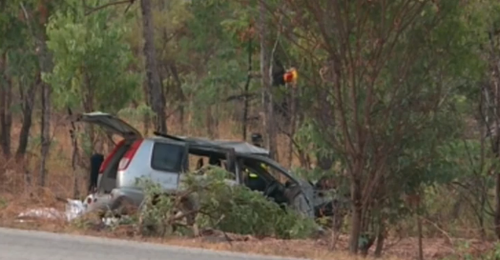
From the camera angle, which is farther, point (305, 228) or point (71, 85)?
point (71, 85)

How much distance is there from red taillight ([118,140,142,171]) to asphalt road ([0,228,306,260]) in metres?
3.91

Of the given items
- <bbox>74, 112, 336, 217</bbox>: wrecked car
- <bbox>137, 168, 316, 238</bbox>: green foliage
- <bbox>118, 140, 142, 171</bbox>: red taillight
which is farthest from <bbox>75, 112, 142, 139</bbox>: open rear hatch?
<bbox>137, 168, 316, 238</bbox>: green foliage

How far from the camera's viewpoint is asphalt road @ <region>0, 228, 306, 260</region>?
10242mm

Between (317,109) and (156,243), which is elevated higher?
(317,109)

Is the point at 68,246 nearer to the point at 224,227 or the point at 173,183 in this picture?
the point at 224,227

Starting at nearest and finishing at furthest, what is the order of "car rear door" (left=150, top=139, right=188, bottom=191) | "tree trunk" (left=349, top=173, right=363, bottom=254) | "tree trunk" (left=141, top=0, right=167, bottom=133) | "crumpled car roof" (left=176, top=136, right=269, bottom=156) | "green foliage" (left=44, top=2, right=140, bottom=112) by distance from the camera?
"tree trunk" (left=349, top=173, right=363, bottom=254) < "car rear door" (left=150, top=139, right=188, bottom=191) < "crumpled car roof" (left=176, top=136, right=269, bottom=156) < "green foliage" (left=44, top=2, right=140, bottom=112) < "tree trunk" (left=141, top=0, right=167, bottom=133)

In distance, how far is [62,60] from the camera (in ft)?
70.9

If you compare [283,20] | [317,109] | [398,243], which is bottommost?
[398,243]

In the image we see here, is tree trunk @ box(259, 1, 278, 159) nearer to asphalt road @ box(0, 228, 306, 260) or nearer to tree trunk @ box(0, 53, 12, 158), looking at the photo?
Answer: tree trunk @ box(0, 53, 12, 158)

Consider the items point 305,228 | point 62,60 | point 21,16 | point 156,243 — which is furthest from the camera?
point 21,16

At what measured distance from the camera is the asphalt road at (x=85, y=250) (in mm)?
10242

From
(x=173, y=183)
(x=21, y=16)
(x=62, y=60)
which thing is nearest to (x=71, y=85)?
(x=62, y=60)

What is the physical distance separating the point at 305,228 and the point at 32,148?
17.0 metres

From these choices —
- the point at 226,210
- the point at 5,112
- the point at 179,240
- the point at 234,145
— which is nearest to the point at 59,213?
the point at 226,210
